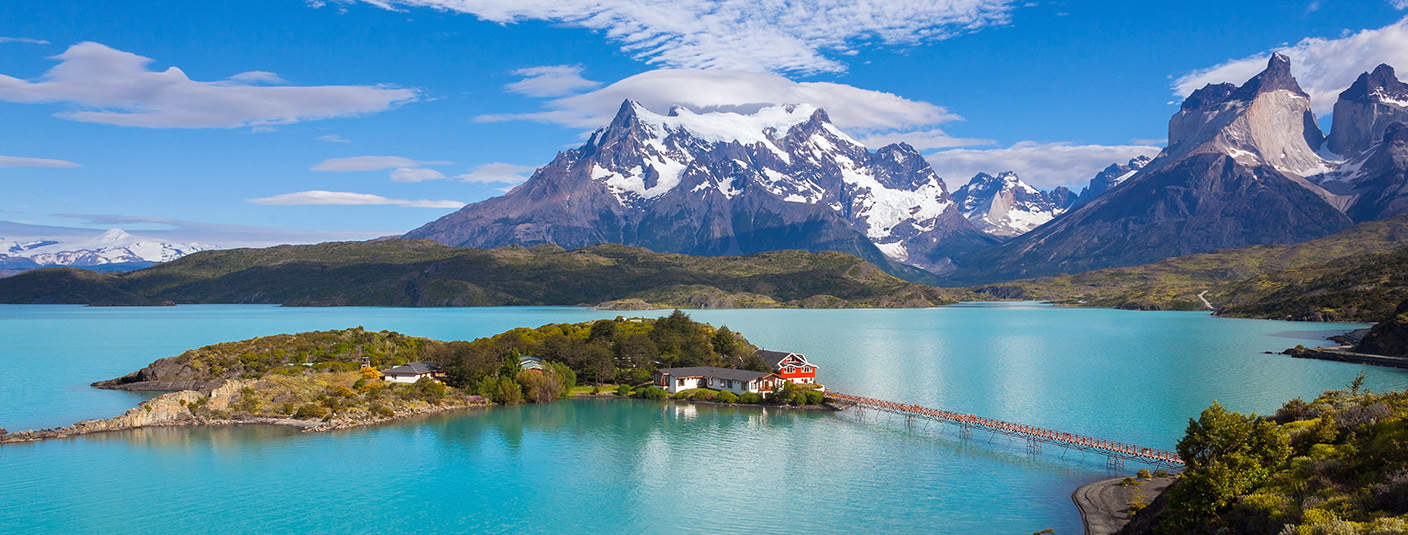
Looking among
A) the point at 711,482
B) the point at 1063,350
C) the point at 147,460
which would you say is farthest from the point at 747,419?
the point at 1063,350

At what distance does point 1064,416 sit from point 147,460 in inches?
3078

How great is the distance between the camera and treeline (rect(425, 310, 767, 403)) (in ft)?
299

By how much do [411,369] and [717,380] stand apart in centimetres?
3391

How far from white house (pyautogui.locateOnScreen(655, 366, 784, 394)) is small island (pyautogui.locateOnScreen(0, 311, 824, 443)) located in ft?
0.43

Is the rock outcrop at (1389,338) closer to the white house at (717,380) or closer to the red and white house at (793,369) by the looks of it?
the red and white house at (793,369)

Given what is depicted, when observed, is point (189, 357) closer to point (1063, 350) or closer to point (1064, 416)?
point (1064, 416)

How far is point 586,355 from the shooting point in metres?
99.6

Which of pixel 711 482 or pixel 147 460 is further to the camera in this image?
pixel 147 460

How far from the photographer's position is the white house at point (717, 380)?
8931 cm

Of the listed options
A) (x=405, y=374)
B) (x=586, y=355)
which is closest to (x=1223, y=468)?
(x=586, y=355)

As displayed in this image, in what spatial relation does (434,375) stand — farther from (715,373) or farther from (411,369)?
(715,373)

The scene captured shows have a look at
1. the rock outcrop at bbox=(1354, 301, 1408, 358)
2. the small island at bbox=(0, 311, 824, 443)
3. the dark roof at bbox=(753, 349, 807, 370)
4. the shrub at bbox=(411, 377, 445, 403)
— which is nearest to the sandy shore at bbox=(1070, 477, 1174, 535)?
the small island at bbox=(0, 311, 824, 443)

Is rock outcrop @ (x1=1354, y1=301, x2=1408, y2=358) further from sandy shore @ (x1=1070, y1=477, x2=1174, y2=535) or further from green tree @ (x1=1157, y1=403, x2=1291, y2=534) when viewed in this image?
green tree @ (x1=1157, y1=403, x2=1291, y2=534)

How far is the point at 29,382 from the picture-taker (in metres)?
106
